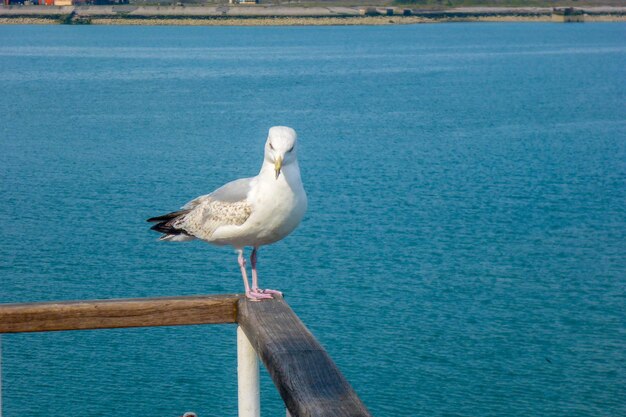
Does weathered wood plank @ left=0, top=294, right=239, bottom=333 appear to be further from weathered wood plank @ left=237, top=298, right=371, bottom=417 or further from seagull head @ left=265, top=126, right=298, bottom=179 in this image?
seagull head @ left=265, top=126, right=298, bottom=179

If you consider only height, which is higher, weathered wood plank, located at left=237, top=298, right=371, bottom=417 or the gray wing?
the gray wing

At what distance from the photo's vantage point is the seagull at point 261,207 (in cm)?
458

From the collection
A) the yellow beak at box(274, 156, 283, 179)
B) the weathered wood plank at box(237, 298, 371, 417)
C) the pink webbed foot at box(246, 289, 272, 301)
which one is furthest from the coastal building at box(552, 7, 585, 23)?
the weathered wood plank at box(237, 298, 371, 417)

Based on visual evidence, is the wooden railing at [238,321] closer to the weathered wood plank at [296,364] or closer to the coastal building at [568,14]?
the weathered wood plank at [296,364]

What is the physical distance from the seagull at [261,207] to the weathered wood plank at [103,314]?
0.88ft

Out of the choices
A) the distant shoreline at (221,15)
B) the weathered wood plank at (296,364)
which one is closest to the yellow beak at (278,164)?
the weathered wood plank at (296,364)

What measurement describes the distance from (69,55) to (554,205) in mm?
73032

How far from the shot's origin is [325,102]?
57.1 m

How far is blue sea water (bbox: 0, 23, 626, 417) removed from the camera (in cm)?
1697

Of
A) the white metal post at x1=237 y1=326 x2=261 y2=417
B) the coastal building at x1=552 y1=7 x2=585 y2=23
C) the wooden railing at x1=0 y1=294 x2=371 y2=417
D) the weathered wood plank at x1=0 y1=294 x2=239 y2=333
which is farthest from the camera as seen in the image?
the coastal building at x1=552 y1=7 x2=585 y2=23

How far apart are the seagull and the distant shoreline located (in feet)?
493

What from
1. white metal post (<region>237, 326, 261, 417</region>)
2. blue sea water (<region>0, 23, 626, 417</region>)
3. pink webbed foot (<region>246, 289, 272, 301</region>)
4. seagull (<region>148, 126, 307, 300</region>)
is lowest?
blue sea water (<region>0, 23, 626, 417</region>)

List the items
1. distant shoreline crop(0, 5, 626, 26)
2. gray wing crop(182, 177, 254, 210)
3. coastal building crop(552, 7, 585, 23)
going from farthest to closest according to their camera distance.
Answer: coastal building crop(552, 7, 585, 23), distant shoreline crop(0, 5, 626, 26), gray wing crop(182, 177, 254, 210)

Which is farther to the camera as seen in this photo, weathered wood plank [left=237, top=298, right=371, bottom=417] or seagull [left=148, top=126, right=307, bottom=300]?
seagull [left=148, top=126, right=307, bottom=300]
